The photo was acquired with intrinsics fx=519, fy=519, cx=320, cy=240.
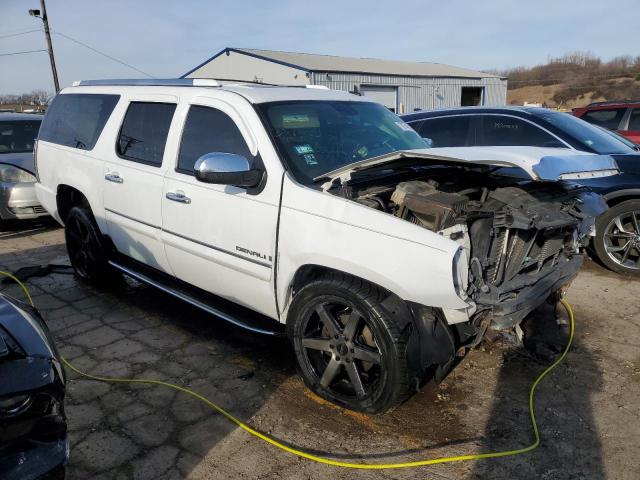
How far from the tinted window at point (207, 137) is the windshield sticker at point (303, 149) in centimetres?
32

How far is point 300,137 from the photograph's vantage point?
3545 millimetres

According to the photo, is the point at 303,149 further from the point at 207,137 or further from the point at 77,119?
the point at 77,119

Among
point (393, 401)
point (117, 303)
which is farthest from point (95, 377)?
point (393, 401)

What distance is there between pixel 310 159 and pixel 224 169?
1.98 feet

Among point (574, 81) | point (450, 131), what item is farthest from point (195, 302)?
point (574, 81)

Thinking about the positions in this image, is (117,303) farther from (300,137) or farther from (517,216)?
(517,216)

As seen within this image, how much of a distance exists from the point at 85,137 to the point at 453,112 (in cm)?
451

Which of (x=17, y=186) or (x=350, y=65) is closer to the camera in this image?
(x=17, y=186)

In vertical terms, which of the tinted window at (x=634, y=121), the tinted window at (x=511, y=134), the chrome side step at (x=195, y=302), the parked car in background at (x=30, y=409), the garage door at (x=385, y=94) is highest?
the garage door at (x=385, y=94)

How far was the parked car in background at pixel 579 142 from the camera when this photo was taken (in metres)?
5.49

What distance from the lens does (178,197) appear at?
150 inches

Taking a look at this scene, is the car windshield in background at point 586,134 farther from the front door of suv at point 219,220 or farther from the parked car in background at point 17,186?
the parked car in background at point 17,186

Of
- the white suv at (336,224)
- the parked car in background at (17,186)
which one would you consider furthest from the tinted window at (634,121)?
the parked car in background at (17,186)

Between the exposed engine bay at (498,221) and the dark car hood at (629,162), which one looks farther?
the dark car hood at (629,162)
